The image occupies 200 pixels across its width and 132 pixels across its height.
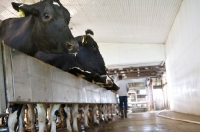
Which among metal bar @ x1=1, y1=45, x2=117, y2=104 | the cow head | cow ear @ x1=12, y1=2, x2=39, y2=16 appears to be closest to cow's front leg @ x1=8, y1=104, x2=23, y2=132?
metal bar @ x1=1, y1=45, x2=117, y2=104

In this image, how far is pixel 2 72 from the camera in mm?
2494

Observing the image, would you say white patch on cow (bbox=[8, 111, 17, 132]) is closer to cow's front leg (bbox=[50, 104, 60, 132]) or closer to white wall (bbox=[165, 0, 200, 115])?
cow's front leg (bbox=[50, 104, 60, 132])

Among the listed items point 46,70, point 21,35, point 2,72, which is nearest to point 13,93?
point 2,72

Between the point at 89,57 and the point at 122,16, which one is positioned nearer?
the point at 89,57

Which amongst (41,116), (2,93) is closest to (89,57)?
(41,116)

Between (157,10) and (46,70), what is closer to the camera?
(46,70)

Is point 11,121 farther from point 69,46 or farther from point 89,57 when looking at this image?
point 89,57

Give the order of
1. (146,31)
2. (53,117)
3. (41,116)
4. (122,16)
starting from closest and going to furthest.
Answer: (41,116) → (53,117) → (122,16) → (146,31)

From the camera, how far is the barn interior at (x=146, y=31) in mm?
8883

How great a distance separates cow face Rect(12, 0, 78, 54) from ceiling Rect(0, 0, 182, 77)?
455 centimetres

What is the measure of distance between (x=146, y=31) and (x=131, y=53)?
10.2ft

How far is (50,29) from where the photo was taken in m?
4.32

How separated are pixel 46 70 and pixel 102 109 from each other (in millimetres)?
6305

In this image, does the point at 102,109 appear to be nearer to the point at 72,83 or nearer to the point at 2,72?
the point at 72,83
